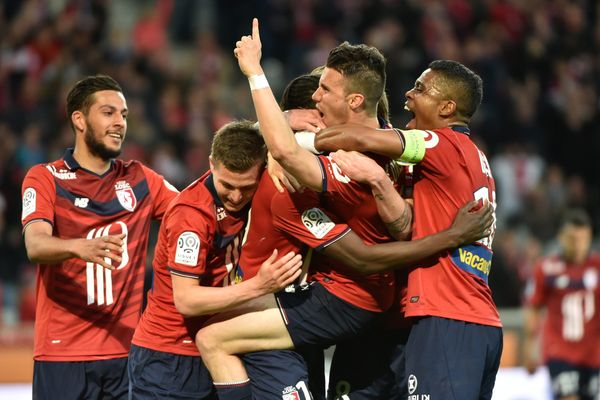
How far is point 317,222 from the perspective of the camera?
533 centimetres

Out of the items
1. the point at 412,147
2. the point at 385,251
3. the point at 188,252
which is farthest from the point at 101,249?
the point at 412,147

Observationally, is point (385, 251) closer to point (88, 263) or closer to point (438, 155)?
point (438, 155)

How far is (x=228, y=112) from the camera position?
46.8 ft

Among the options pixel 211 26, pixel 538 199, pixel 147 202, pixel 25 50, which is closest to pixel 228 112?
pixel 211 26

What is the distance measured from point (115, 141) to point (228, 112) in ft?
25.7

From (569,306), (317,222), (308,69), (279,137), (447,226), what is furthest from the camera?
(308,69)

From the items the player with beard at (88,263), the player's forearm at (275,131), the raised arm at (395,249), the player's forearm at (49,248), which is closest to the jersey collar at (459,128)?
the raised arm at (395,249)

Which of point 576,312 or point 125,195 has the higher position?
point 125,195

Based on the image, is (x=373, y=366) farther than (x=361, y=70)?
Yes

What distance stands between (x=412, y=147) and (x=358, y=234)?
58 cm

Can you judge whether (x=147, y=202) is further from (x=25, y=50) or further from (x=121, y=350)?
(x=25, y=50)

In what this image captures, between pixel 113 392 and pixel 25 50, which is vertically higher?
pixel 25 50

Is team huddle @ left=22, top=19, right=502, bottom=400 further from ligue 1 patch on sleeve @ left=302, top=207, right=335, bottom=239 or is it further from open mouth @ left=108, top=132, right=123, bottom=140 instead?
open mouth @ left=108, top=132, right=123, bottom=140

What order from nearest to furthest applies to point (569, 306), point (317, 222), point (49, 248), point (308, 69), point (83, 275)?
point (317, 222)
point (49, 248)
point (83, 275)
point (569, 306)
point (308, 69)
